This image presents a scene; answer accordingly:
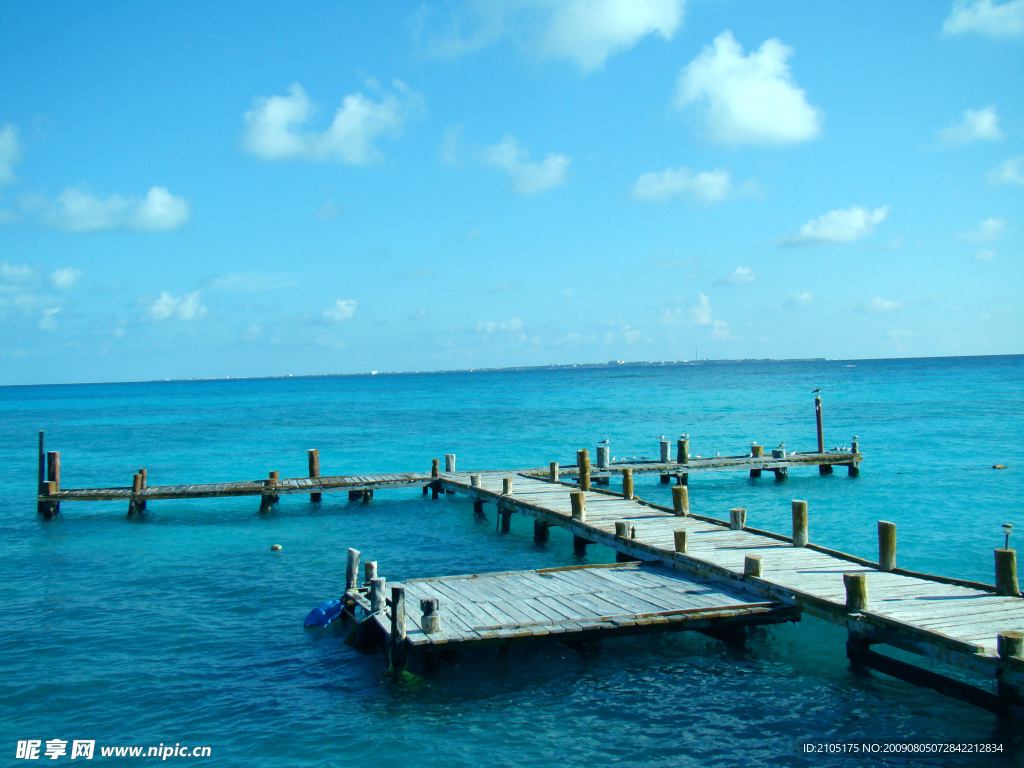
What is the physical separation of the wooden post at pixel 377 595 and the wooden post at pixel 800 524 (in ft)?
30.3

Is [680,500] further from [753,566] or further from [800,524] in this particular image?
[753,566]

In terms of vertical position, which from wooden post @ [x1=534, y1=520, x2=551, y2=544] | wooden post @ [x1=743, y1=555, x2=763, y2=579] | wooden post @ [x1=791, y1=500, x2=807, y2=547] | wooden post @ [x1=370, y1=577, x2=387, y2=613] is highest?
wooden post @ [x1=791, y1=500, x2=807, y2=547]

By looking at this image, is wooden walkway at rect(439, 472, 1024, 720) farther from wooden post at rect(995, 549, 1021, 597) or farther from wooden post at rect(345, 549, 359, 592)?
wooden post at rect(345, 549, 359, 592)

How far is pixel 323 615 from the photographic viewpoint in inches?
650

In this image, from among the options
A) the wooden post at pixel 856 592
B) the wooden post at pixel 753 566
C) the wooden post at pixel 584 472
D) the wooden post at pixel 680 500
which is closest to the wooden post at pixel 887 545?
the wooden post at pixel 753 566

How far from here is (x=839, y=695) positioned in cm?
1270

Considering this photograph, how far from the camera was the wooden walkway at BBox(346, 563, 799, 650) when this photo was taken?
13523 mm

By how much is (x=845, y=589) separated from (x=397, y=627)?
26.0ft

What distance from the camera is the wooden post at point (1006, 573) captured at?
13242 mm

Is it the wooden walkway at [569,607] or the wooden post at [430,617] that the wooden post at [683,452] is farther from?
the wooden post at [430,617]

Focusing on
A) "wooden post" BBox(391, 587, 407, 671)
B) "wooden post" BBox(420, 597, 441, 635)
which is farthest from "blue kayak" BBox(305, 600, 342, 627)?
"wooden post" BBox(420, 597, 441, 635)

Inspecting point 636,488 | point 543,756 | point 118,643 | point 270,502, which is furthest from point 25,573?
point 636,488

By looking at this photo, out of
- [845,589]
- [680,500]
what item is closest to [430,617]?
[845,589]

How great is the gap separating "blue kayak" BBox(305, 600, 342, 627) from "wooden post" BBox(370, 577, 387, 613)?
1.87 m
